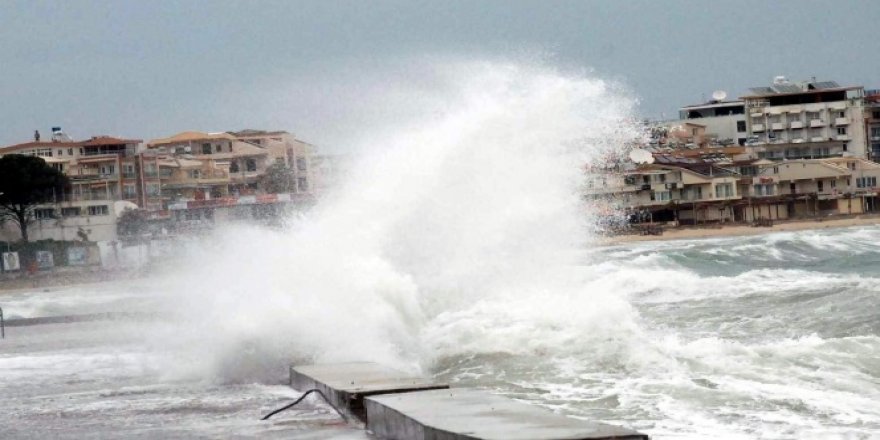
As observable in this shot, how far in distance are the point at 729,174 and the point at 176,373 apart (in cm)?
7174

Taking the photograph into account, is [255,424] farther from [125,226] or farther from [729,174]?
[729,174]

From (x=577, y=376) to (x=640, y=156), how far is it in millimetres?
65489

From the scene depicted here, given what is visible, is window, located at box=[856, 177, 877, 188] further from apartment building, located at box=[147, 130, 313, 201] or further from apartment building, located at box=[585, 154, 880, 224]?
apartment building, located at box=[147, 130, 313, 201]

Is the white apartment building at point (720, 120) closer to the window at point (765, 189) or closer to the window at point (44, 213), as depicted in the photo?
the window at point (765, 189)

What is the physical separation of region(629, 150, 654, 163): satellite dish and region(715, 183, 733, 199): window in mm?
4893

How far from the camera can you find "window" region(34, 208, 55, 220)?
255ft

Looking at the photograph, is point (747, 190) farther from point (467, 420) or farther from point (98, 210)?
point (467, 420)

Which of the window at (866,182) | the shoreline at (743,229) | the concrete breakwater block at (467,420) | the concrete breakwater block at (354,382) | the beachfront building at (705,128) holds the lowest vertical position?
the shoreline at (743,229)

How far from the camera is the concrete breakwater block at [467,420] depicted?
301 inches

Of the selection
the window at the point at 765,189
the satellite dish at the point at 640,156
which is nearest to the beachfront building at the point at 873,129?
the window at the point at 765,189

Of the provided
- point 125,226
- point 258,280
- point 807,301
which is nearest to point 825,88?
point 125,226

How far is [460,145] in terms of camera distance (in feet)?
67.5

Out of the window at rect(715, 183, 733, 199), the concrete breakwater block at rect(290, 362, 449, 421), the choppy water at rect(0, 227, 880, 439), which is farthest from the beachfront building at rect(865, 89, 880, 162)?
the concrete breakwater block at rect(290, 362, 449, 421)

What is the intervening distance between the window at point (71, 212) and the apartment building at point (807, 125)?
41647mm
